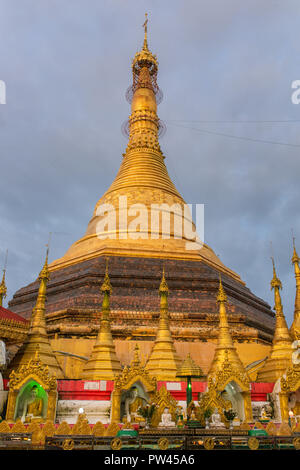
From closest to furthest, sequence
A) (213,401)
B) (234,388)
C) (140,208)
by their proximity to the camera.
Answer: (213,401)
(234,388)
(140,208)

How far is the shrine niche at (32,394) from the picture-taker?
10602mm

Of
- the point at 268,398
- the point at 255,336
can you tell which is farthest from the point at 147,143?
the point at 268,398

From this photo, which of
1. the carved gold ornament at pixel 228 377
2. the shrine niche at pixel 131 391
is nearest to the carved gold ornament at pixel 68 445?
the shrine niche at pixel 131 391

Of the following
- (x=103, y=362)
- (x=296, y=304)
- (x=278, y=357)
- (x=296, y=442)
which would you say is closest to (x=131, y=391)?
(x=103, y=362)

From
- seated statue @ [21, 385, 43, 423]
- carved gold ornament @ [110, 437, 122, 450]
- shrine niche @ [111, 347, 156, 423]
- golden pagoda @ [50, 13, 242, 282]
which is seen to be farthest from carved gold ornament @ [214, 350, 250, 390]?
golden pagoda @ [50, 13, 242, 282]

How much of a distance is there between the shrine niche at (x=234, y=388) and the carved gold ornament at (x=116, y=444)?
5.23m

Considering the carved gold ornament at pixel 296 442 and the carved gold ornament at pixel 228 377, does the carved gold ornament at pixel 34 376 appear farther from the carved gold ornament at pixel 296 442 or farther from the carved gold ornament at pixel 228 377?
the carved gold ornament at pixel 296 442

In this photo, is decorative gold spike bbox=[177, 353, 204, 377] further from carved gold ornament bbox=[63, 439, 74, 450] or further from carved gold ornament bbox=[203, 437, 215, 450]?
carved gold ornament bbox=[63, 439, 74, 450]

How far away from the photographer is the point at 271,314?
22.5 m

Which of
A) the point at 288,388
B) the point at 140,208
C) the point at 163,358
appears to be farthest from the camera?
the point at 140,208

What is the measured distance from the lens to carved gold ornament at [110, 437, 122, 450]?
6441 mm

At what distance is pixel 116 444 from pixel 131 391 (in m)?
5.17

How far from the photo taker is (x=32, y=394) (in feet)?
36.8

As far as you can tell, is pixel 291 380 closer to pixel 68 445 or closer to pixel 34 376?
pixel 34 376
